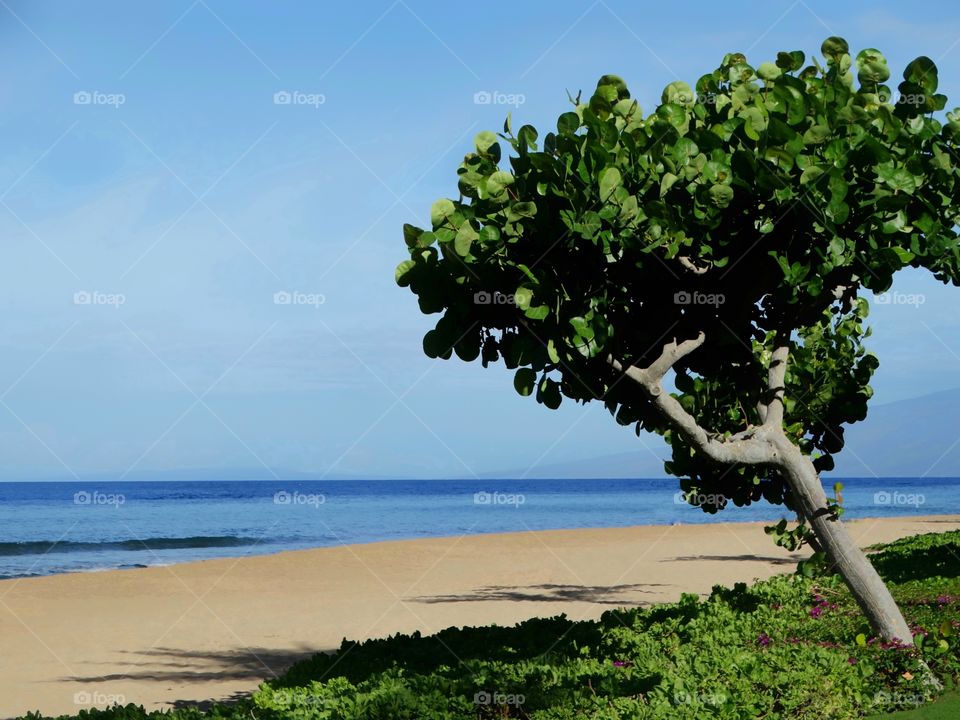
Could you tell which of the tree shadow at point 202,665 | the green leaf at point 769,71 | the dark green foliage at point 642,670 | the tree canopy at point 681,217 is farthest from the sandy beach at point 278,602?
the green leaf at point 769,71

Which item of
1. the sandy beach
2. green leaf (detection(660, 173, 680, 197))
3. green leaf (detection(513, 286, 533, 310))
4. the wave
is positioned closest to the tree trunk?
green leaf (detection(660, 173, 680, 197))

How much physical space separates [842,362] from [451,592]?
39.2 feet

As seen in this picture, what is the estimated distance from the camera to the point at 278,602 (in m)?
22.4

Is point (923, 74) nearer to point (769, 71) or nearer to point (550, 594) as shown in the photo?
point (769, 71)

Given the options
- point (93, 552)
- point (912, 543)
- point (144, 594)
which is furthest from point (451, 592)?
point (93, 552)

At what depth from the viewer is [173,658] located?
15.1 m

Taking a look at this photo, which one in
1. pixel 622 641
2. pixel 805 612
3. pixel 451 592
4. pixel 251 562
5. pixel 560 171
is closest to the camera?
pixel 560 171

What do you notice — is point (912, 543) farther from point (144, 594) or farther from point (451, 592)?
point (144, 594)

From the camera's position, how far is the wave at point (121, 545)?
148 feet

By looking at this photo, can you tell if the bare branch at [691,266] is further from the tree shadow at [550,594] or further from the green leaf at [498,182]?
the tree shadow at [550,594]

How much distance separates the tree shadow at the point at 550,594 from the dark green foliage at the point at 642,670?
804 cm

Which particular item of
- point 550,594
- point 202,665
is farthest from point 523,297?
point 550,594

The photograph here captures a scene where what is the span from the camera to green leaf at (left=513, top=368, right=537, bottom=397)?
8672 millimetres

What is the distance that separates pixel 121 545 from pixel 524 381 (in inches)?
1703
